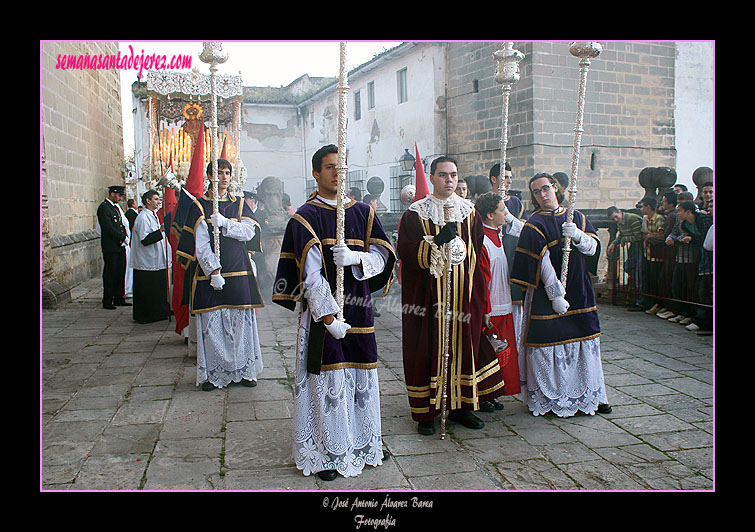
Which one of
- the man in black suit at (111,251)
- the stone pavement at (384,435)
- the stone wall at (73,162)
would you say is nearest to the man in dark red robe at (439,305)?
the stone pavement at (384,435)

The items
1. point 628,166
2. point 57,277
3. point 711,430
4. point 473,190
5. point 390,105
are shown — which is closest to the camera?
point 711,430

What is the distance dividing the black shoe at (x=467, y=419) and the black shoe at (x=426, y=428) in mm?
272

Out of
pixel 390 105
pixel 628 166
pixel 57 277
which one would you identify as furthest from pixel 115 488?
pixel 390 105

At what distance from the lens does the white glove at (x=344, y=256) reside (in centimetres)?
338

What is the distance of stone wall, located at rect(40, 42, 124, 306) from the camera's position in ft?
33.0

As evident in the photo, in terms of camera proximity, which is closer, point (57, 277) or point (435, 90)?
point (57, 277)

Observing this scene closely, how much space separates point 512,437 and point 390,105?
14411 mm

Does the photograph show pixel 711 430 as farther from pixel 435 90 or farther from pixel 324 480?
pixel 435 90

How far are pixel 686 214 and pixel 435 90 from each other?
9.08m

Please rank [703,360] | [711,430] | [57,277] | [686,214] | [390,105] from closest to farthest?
[711,430] → [703,360] → [686,214] → [57,277] → [390,105]

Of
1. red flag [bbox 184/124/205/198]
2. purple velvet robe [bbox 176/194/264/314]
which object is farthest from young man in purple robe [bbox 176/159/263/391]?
red flag [bbox 184/124/205/198]

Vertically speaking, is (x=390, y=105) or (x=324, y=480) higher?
(x=390, y=105)

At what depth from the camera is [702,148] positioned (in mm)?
15156
